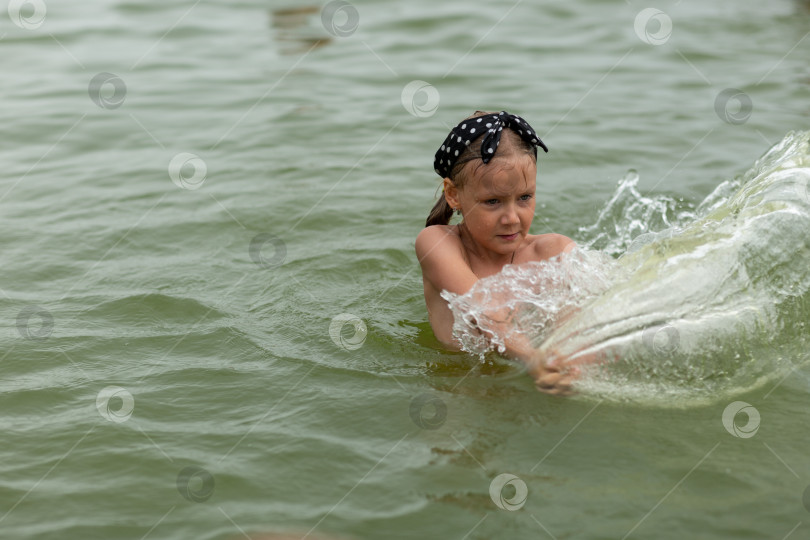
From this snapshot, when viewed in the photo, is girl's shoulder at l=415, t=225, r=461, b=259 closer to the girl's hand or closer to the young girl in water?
the young girl in water

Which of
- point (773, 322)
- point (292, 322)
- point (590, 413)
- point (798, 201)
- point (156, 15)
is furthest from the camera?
point (156, 15)

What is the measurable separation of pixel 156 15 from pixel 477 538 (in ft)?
30.3

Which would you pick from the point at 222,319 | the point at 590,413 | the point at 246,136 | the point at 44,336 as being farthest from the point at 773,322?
the point at 246,136

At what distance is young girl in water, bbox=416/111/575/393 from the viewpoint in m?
4.39

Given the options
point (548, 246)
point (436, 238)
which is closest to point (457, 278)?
point (436, 238)

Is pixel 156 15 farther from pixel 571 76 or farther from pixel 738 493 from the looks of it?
pixel 738 493

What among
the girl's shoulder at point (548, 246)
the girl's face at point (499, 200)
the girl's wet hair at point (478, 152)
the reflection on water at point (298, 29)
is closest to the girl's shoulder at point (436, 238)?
the girl's face at point (499, 200)

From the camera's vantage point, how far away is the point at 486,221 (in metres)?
4.54

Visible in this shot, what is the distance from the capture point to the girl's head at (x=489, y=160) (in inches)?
173

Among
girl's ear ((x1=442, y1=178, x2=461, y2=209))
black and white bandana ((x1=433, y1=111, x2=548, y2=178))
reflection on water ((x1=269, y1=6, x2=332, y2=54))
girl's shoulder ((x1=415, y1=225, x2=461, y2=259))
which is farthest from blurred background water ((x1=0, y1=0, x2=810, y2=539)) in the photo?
black and white bandana ((x1=433, y1=111, x2=548, y2=178))

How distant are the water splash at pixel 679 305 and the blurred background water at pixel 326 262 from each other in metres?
0.15

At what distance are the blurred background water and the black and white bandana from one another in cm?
99

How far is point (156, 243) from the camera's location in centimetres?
611

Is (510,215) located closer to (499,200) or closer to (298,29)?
(499,200)
